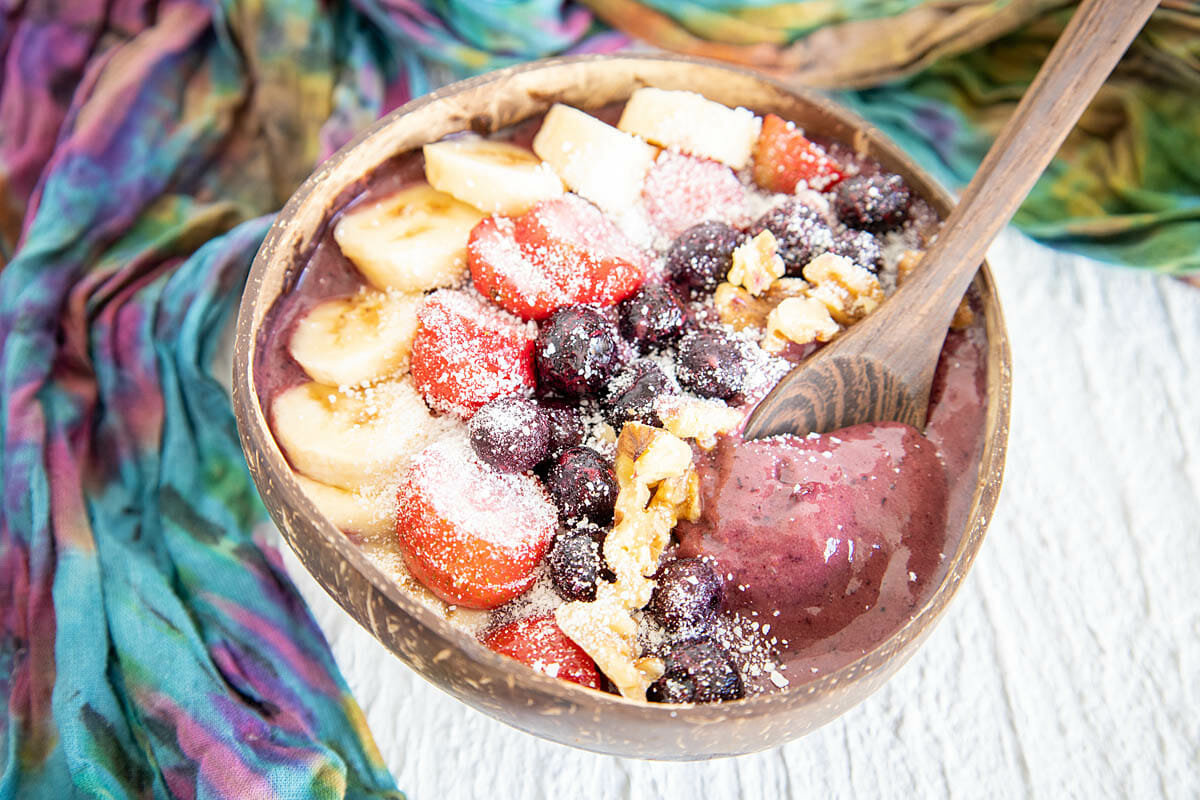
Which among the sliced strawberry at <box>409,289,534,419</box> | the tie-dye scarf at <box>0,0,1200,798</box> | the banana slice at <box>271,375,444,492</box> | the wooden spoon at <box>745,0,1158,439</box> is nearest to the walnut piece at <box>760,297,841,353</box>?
the wooden spoon at <box>745,0,1158,439</box>

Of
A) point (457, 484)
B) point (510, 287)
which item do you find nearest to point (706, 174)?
point (510, 287)

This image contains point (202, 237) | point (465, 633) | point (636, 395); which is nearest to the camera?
point (465, 633)

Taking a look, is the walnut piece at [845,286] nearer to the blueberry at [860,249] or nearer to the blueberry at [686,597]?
the blueberry at [860,249]

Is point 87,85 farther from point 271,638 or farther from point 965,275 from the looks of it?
point 965,275

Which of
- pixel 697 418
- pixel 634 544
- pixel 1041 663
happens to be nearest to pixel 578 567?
pixel 634 544

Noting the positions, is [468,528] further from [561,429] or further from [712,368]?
[712,368]
